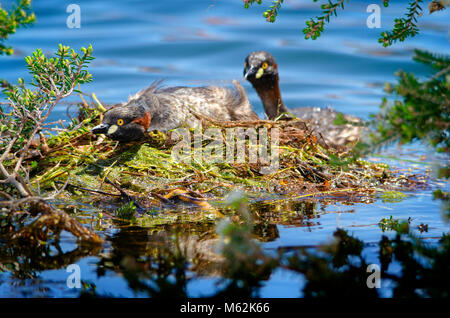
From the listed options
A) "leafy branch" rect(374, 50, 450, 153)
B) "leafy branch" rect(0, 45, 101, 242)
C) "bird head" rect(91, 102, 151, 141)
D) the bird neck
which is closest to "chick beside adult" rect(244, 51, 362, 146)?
the bird neck

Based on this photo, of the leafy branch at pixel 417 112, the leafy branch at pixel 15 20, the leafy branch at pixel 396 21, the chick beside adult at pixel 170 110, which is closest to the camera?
the leafy branch at pixel 417 112

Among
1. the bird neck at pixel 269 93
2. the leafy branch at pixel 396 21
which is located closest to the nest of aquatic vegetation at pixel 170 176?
the leafy branch at pixel 396 21

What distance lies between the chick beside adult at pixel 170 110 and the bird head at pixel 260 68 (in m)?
0.60

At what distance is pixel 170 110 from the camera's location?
5.62 metres

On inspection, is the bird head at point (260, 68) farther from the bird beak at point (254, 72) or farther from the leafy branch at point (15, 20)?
the leafy branch at point (15, 20)

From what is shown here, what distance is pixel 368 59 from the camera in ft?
45.5

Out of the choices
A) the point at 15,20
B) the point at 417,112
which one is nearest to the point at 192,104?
the point at 15,20

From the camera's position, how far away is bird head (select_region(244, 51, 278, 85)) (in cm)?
777

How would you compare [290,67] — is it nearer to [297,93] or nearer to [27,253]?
[297,93]

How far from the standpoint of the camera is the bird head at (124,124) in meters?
4.80

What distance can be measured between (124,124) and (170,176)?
25.1 inches

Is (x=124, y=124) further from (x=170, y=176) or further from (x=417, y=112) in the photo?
(x=417, y=112)

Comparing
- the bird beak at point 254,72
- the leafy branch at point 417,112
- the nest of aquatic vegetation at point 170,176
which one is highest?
the bird beak at point 254,72

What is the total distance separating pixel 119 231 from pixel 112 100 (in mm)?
7849
